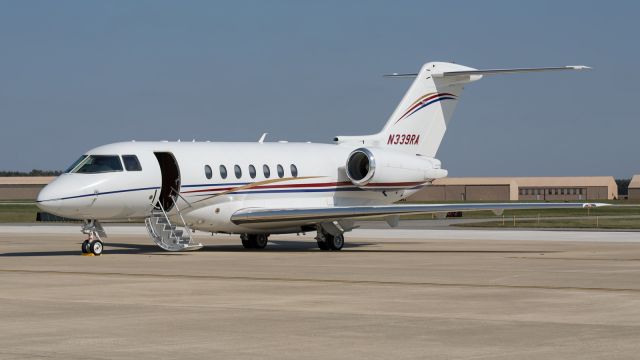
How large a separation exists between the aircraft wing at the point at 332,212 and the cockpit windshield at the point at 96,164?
13.0 ft

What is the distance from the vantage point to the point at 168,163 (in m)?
32.9

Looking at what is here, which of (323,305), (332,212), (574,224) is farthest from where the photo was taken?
(574,224)

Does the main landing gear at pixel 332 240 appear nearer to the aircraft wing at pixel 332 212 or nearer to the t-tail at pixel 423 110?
the aircraft wing at pixel 332 212

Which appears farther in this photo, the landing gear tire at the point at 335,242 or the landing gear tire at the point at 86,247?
the landing gear tire at the point at 335,242

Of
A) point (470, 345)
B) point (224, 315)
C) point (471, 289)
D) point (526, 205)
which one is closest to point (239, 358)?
point (470, 345)

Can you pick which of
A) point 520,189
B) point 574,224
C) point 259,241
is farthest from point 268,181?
point 520,189

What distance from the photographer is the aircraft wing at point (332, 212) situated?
1238 inches

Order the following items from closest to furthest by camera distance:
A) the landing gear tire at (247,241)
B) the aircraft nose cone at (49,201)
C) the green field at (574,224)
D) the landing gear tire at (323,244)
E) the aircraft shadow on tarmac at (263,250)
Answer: the aircraft nose cone at (49,201) < the aircraft shadow on tarmac at (263,250) < the landing gear tire at (323,244) < the landing gear tire at (247,241) < the green field at (574,224)

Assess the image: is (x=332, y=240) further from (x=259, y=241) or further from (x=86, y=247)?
(x=86, y=247)

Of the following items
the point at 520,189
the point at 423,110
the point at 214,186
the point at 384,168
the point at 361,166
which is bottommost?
the point at 214,186

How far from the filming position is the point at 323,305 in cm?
1691

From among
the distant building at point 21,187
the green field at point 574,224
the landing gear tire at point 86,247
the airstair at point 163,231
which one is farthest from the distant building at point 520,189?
the landing gear tire at point 86,247

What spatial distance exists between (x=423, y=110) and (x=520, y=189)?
370 ft

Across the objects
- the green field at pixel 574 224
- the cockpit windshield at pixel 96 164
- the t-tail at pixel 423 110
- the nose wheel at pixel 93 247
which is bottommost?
the nose wheel at pixel 93 247
